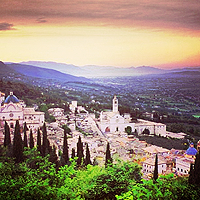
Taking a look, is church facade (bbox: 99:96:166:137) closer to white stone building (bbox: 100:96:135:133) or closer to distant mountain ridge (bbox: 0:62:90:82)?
white stone building (bbox: 100:96:135:133)

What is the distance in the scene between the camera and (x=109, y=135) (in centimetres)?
1406

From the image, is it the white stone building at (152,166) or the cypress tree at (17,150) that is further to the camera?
the white stone building at (152,166)

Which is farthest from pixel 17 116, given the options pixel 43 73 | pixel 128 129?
pixel 43 73

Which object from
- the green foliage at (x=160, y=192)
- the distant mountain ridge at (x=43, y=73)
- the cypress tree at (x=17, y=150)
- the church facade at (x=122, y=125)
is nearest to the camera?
the green foliage at (x=160, y=192)

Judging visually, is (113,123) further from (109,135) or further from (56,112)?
(56,112)

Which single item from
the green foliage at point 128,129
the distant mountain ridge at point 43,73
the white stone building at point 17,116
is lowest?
the green foliage at point 128,129

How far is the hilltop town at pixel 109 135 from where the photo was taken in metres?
9.34

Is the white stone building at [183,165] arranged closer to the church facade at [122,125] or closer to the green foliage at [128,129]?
the green foliage at [128,129]

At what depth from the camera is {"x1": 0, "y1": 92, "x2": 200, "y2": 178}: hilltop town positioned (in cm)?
934

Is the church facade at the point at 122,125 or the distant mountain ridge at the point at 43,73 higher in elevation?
the distant mountain ridge at the point at 43,73

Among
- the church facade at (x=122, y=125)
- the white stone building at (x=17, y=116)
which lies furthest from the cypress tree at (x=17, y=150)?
the church facade at (x=122, y=125)

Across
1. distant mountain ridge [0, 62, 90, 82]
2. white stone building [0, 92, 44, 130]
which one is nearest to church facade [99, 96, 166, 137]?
white stone building [0, 92, 44, 130]

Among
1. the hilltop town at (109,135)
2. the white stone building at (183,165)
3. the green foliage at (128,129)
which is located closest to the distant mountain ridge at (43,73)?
the hilltop town at (109,135)

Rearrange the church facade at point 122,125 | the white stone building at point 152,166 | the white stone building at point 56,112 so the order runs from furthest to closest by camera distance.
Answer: the church facade at point 122,125 → the white stone building at point 56,112 → the white stone building at point 152,166
